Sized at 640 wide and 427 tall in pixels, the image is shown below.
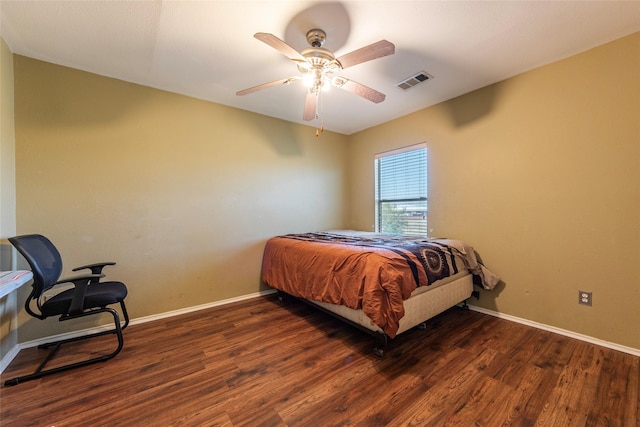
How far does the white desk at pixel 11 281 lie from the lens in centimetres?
145

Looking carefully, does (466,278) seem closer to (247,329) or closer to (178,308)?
(247,329)

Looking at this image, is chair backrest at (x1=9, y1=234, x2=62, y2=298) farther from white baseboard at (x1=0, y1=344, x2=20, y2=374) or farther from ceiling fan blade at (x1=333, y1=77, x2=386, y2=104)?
ceiling fan blade at (x1=333, y1=77, x2=386, y2=104)

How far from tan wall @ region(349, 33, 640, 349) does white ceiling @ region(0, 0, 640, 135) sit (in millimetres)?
283

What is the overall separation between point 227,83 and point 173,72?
1.60ft

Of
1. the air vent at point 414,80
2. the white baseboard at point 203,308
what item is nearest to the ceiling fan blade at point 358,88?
the air vent at point 414,80

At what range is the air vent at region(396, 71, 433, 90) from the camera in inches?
97.1

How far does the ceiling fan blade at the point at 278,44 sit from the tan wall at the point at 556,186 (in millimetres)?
1596

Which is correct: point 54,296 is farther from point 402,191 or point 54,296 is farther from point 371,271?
point 402,191

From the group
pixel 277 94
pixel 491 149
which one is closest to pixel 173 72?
pixel 277 94

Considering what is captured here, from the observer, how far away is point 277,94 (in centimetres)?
284

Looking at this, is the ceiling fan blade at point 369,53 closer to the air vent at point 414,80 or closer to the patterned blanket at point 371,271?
the air vent at point 414,80

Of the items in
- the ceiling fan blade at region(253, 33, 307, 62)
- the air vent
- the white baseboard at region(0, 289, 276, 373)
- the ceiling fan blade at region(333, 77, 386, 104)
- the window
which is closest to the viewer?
the ceiling fan blade at region(253, 33, 307, 62)

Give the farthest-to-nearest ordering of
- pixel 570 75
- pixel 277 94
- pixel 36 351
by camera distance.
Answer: pixel 277 94, pixel 570 75, pixel 36 351

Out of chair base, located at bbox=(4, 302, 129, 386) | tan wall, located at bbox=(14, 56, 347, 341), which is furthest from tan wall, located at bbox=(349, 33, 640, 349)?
chair base, located at bbox=(4, 302, 129, 386)
